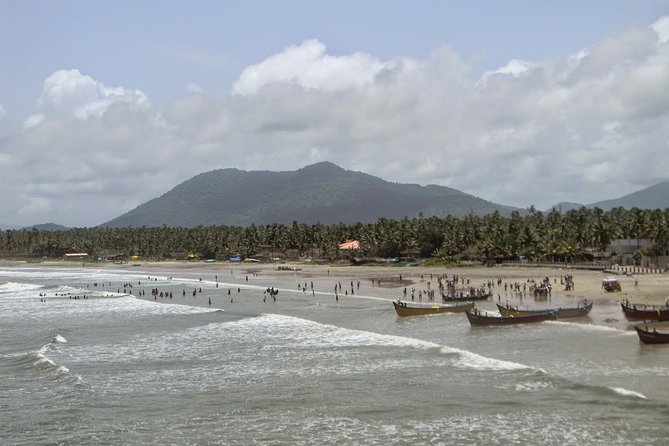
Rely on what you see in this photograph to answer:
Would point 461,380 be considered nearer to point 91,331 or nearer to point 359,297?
point 91,331

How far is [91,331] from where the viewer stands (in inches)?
1972

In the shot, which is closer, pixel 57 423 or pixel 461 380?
pixel 57 423

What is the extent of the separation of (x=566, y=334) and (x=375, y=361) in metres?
13.7

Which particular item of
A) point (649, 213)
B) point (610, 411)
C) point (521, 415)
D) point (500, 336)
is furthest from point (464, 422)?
point (649, 213)

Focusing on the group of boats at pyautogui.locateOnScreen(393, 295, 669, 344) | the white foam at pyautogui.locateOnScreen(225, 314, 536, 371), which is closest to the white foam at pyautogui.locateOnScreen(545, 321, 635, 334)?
the group of boats at pyautogui.locateOnScreen(393, 295, 669, 344)

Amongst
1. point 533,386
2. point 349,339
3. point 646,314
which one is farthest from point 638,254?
point 533,386

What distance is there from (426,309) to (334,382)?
2591 centimetres

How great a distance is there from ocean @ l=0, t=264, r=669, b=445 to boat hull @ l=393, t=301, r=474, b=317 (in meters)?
1.31

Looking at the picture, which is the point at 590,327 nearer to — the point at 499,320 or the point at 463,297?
the point at 499,320

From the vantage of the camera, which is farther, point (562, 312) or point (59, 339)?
point (562, 312)

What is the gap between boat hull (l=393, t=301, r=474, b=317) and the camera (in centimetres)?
5419

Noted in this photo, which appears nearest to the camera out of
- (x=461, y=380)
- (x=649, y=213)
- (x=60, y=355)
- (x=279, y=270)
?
(x=461, y=380)

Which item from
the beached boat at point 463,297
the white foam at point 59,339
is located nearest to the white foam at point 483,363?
the beached boat at point 463,297

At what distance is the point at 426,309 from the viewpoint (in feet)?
181
